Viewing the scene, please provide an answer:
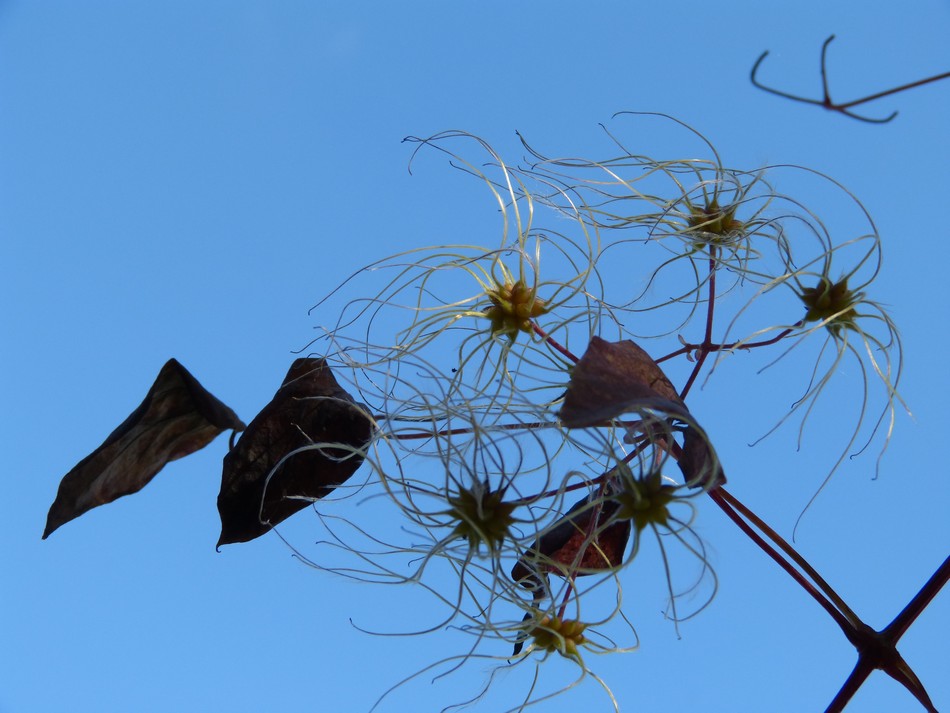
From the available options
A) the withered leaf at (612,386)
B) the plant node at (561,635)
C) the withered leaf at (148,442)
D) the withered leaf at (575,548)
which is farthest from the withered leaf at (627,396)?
the withered leaf at (148,442)

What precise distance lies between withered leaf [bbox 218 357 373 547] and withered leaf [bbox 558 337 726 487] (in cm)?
29

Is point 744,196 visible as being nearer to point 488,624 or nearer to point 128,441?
point 488,624

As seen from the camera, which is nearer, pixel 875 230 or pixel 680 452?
pixel 680 452

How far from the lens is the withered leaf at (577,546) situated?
2.66ft

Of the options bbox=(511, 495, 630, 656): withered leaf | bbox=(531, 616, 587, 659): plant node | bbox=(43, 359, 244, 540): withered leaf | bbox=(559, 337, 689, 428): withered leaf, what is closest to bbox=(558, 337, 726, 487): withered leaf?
bbox=(559, 337, 689, 428): withered leaf

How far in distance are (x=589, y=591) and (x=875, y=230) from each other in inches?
19.5

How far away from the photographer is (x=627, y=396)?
2.01ft

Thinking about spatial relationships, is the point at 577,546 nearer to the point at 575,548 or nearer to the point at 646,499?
the point at 575,548

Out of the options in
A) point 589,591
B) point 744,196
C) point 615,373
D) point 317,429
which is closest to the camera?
point 615,373

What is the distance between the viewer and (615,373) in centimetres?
65


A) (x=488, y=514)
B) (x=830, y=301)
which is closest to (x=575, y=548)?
(x=488, y=514)

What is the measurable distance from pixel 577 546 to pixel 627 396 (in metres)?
0.26

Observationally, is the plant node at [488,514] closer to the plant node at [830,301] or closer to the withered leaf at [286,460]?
the withered leaf at [286,460]

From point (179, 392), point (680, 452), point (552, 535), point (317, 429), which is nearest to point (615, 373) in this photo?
point (680, 452)
